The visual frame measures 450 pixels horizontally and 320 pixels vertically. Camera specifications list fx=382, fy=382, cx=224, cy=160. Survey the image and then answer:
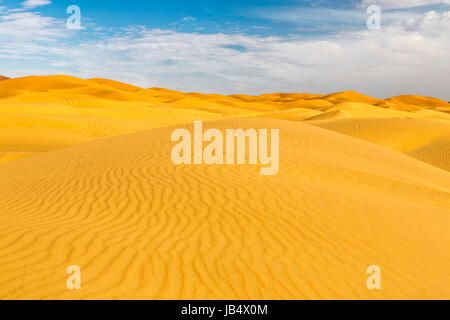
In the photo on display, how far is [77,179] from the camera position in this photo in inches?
328

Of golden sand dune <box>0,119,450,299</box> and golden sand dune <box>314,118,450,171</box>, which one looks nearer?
golden sand dune <box>0,119,450,299</box>

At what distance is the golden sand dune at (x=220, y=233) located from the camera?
3949 millimetres

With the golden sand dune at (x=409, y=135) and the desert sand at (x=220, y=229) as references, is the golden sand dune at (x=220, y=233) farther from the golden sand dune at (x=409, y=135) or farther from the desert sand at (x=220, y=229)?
the golden sand dune at (x=409, y=135)

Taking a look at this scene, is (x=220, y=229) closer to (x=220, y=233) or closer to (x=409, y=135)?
(x=220, y=233)

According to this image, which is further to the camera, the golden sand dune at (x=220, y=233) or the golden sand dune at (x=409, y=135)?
the golden sand dune at (x=409, y=135)

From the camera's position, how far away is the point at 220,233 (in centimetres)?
515

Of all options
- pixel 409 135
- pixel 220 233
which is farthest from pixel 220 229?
pixel 409 135

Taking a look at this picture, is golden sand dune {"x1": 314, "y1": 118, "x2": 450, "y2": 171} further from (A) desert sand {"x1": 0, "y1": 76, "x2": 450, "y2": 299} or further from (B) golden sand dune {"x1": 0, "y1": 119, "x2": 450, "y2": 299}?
(B) golden sand dune {"x1": 0, "y1": 119, "x2": 450, "y2": 299}

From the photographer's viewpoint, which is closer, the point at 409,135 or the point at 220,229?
the point at 220,229

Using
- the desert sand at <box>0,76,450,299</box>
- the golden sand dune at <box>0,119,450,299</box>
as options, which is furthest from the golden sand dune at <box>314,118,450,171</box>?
the golden sand dune at <box>0,119,450,299</box>

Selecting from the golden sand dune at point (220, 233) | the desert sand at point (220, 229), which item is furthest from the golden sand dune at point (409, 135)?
the golden sand dune at point (220, 233)

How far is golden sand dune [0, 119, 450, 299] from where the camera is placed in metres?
3.95

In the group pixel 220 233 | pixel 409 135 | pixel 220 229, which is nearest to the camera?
pixel 220 233

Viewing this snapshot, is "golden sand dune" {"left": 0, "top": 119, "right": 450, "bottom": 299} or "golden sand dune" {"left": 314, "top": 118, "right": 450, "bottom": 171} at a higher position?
"golden sand dune" {"left": 314, "top": 118, "right": 450, "bottom": 171}
